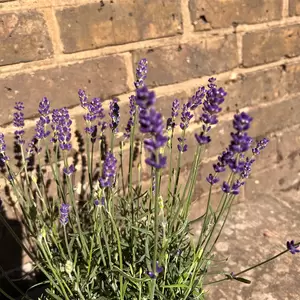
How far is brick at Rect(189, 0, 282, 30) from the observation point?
5.58 feet

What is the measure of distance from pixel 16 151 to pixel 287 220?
4.42ft

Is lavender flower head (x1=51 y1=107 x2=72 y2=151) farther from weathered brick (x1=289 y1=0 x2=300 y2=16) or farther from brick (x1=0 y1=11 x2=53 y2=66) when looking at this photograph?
weathered brick (x1=289 y1=0 x2=300 y2=16)

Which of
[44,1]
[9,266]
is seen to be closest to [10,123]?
[44,1]

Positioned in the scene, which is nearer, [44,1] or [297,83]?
[44,1]

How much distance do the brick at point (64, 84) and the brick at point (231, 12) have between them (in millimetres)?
419

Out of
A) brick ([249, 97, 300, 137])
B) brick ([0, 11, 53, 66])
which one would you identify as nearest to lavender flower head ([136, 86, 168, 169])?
brick ([0, 11, 53, 66])

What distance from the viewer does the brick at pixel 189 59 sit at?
1.66m

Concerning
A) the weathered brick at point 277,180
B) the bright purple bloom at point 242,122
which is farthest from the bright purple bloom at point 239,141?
the weathered brick at point 277,180

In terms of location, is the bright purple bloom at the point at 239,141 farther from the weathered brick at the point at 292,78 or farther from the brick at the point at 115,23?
the weathered brick at the point at 292,78

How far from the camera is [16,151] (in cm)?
147

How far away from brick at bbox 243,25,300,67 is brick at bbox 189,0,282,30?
70 mm

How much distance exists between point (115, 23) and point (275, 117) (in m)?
1.06

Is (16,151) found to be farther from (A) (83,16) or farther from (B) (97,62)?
(A) (83,16)

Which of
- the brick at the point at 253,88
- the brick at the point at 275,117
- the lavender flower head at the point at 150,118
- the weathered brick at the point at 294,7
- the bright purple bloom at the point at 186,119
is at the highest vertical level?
the weathered brick at the point at 294,7
